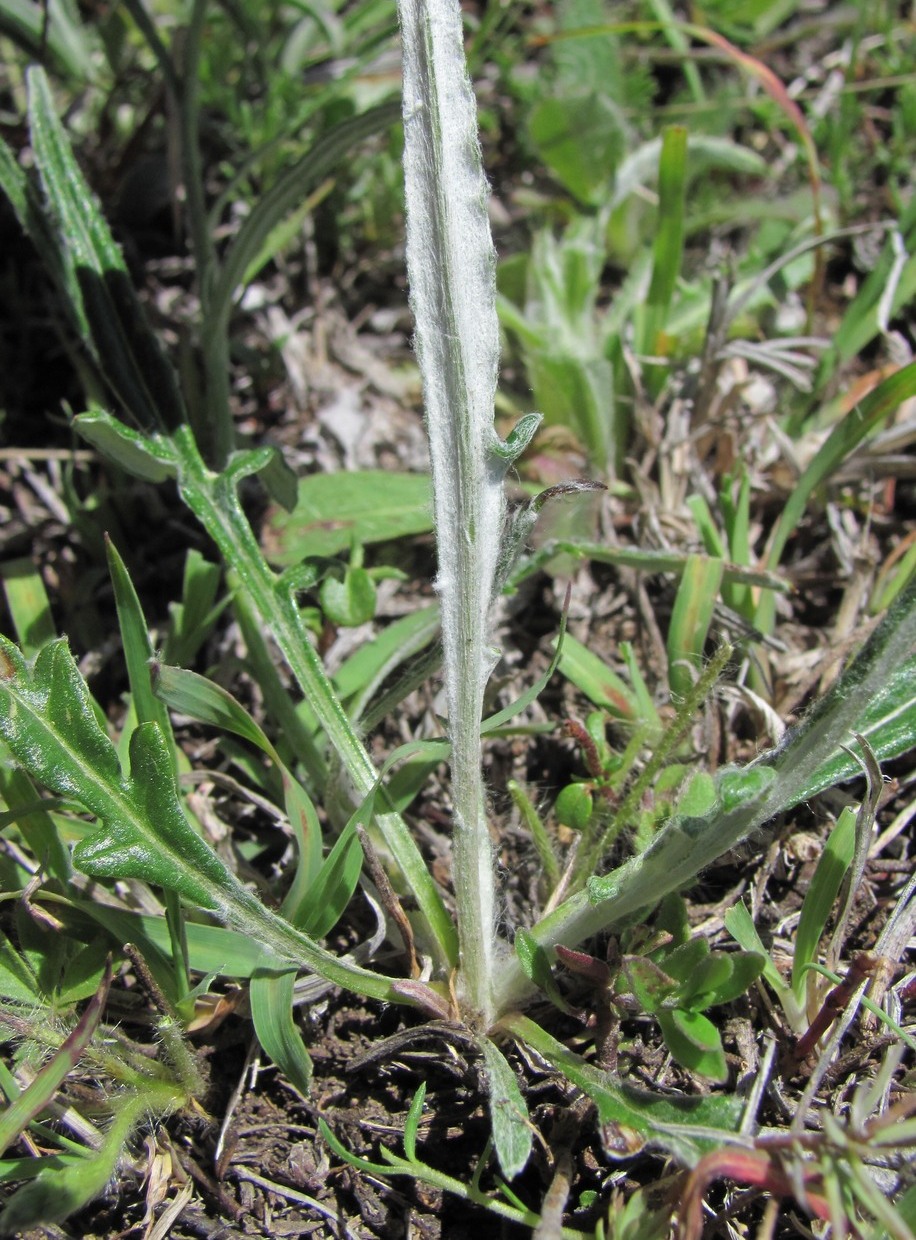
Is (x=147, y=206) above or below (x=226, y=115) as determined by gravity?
below

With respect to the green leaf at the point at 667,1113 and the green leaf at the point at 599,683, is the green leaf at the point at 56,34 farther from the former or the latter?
the green leaf at the point at 667,1113

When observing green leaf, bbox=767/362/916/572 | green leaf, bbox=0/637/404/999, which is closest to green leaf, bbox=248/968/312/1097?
green leaf, bbox=0/637/404/999

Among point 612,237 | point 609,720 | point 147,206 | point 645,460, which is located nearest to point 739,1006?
point 609,720

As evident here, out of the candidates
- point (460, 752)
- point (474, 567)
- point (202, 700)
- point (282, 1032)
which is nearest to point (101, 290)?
point (202, 700)

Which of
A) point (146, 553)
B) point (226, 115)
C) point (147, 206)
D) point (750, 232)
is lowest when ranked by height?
point (146, 553)

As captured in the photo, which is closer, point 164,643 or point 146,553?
point 164,643

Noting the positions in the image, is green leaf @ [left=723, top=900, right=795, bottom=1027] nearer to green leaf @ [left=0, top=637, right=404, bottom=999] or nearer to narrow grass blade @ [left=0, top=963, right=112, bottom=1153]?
green leaf @ [left=0, top=637, right=404, bottom=999]

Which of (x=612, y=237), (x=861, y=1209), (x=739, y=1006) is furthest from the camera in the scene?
(x=612, y=237)

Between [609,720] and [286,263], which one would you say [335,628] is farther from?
[286,263]
